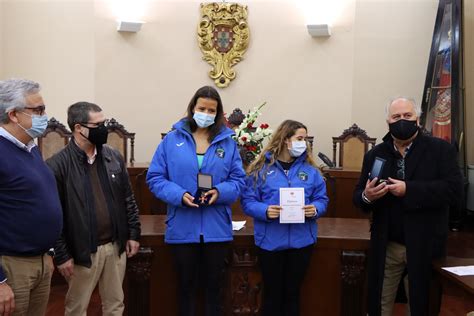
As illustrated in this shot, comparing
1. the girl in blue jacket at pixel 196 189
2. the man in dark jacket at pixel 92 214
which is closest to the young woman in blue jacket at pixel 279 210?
the girl in blue jacket at pixel 196 189

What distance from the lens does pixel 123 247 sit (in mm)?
2398

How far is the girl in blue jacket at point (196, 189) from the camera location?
237 cm

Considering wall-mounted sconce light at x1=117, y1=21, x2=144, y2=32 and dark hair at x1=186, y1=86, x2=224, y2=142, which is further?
wall-mounted sconce light at x1=117, y1=21, x2=144, y2=32

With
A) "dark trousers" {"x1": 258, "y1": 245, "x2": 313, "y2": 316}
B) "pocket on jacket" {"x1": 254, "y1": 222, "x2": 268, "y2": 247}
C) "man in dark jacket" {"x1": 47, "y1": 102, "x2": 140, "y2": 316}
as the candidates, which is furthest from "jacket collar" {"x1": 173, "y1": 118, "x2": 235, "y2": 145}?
"dark trousers" {"x1": 258, "y1": 245, "x2": 313, "y2": 316}

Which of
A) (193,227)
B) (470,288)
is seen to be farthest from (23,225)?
(470,288)

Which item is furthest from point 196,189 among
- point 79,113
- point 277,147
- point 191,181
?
point 79,113

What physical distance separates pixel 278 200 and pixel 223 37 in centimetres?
460

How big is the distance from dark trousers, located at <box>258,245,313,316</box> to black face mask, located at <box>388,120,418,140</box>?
2.51 ft

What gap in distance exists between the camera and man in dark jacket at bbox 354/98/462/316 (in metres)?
2.33

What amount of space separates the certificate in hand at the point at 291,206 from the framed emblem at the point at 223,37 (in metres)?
4.44

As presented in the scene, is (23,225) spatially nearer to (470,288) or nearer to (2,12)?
(470,288)

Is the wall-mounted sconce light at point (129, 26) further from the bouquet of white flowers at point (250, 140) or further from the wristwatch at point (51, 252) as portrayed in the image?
the wristwatch at point (51, 252)

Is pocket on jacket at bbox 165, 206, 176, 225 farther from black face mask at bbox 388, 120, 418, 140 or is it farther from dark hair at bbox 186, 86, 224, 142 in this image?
black face mask at bbox 388, 120, 418, 140

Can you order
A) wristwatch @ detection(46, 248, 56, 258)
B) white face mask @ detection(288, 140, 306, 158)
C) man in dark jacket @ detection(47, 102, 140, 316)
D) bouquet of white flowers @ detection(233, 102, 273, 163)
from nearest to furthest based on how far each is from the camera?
wristwatch @ detection(46, 248, 56, 258) < man in dark jacket @ detection(47, 102, 140, 316) < white face mask @ detection(288, 140, 306, 158) < bouquet of white flowers @ detection(233, 102, 273, 163)
